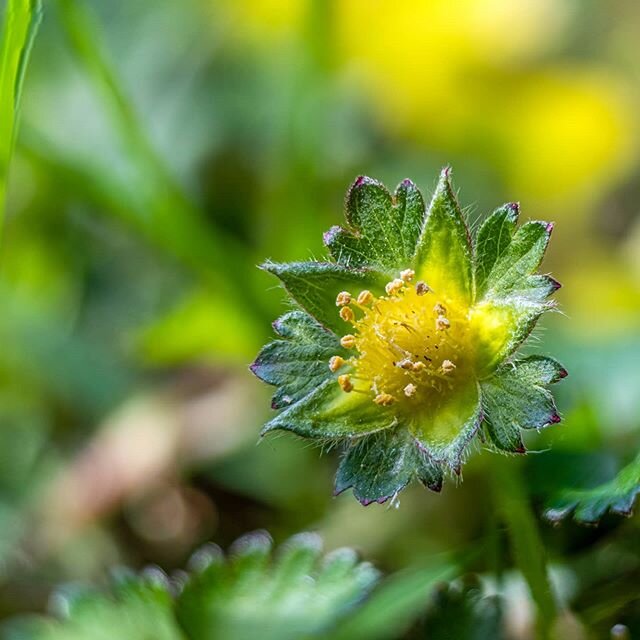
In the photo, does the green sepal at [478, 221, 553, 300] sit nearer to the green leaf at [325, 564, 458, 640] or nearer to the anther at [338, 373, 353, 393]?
the anther at [338, 373, 353, 393]

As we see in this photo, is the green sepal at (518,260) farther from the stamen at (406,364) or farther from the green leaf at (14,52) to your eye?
the green leaf at (14,52)

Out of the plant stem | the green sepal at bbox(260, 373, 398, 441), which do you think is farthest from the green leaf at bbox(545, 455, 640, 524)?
the green sepal at bbox(260, 373, 398, 441)

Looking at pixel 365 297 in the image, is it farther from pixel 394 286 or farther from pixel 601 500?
pixel 601 500

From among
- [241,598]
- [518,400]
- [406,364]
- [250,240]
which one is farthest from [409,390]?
[250,240]

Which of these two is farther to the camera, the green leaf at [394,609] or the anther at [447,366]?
the green leaf at [394,609]

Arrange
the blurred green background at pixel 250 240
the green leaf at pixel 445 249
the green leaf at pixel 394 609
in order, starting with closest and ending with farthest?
the green leaf at pixel 445 249 → the green leaf at pixel 394 609 → the blurred green background at pixel 250 240

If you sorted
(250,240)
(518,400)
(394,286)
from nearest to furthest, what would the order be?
(518,400) → (394,286) → (250,240)

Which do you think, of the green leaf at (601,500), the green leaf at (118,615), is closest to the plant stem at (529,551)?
the green leaf at (601,500)
